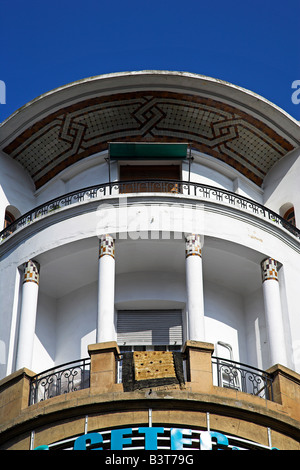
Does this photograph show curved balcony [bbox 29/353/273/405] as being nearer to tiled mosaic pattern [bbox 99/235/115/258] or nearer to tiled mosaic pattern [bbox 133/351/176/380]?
tiled mosaic pattern [bbox 133/351/176/380]

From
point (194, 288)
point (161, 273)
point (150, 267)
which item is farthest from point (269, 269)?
point (150, 267)

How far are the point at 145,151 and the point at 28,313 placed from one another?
228 inches

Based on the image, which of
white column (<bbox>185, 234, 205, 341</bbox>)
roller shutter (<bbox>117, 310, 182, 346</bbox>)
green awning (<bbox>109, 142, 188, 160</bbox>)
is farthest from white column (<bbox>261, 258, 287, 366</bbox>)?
green awning (<bbox>109, 142, 188, 160</bbox>)

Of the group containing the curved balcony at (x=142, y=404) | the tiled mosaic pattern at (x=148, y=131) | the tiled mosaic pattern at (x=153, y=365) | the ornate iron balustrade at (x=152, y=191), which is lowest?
the curved balcony at (x=142, y=404)

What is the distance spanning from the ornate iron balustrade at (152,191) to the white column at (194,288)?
1.75 metres

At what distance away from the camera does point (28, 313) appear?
22.9 metres

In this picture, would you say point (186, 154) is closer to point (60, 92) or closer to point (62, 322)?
point (60, 92)

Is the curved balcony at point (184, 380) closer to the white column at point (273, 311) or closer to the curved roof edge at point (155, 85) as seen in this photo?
the white column at point (273, 311)

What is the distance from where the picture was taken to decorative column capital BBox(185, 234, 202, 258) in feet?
75.3

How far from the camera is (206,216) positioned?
77.5ft

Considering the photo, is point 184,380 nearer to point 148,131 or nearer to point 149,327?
point 149,327

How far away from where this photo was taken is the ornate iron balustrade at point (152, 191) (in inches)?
967

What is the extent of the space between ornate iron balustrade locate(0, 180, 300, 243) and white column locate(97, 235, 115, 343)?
5.87 ft

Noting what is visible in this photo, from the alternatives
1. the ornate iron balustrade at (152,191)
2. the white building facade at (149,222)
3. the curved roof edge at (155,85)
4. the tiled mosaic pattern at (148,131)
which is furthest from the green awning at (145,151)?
the curved roof edge at (155,85)
